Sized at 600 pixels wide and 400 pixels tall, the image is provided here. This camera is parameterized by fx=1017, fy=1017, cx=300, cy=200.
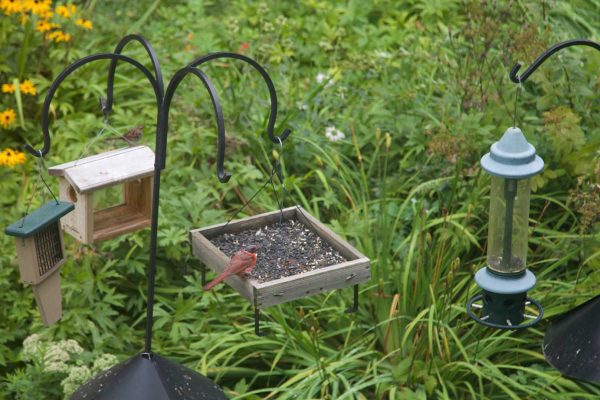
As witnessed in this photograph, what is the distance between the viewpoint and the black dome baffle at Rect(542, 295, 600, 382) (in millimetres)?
2482

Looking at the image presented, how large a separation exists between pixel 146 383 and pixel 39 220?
615 millimetres

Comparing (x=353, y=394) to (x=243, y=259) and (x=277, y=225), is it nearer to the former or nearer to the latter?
(x=277, y=225)

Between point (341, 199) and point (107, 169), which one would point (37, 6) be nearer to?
point (341, 199)

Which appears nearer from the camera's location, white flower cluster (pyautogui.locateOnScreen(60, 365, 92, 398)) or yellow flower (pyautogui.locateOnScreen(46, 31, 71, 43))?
white flower cluster (pyautogui.locateOnScreen(60, 365, 92, 398))

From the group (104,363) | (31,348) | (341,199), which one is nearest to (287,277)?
(104,363)

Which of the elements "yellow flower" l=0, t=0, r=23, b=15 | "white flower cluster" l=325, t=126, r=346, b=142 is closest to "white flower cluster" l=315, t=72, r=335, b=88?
"white flower cluster" l=325, t=126, r=346, b=142

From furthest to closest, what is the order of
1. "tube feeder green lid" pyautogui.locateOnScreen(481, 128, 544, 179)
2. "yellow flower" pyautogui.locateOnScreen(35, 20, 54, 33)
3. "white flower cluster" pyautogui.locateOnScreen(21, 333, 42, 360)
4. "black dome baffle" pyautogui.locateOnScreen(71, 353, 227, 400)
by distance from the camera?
1. "yellow flower" pyautogui.locateOnScreen(35, 20, 54, 33)
2. "white flower cluster" pyautogui.locateOnScreen(21, 333, 42, 360)
3. "tube feeder green lid" pyautogui.locateOnScreen(481, 128, 544, 179)
4. "black dome baffle" pyautogui.locateOnScreen(71, 353, 227, 400)

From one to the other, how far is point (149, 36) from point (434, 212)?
264 cm

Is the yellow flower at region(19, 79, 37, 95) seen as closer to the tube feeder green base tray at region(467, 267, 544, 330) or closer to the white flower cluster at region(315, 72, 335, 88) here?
the white flower cluster at region(315, 72, 335, 88)

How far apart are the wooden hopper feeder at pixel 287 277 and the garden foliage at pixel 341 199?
46cm

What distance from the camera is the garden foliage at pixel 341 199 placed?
4199 mm

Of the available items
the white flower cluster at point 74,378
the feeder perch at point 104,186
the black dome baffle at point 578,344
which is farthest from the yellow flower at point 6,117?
the black dome baffle at point 578,344

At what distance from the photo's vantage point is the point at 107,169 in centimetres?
304

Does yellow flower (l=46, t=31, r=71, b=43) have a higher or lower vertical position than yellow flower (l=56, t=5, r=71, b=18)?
lower
